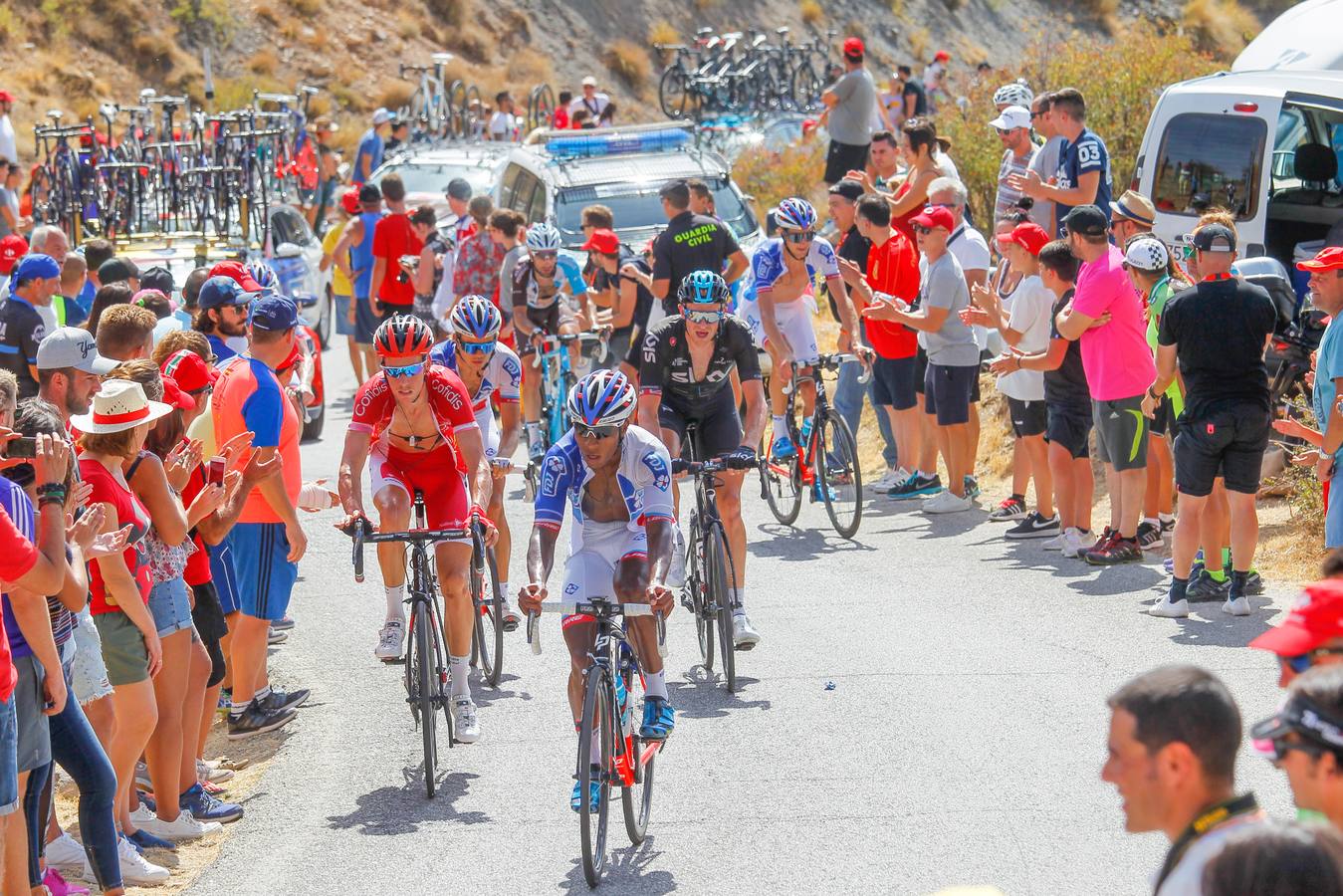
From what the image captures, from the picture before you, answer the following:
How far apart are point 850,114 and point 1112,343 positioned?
28.8ft

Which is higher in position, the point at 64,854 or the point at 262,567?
the point at 262,567

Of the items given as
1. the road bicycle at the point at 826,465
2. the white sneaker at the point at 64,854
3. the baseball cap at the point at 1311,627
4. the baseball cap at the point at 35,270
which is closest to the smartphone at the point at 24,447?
the white sneaker at the point at 64,854

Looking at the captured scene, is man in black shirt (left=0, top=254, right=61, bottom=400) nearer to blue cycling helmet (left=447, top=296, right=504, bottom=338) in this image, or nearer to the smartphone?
blue cycling helmet (left=447, top=296, right=504, bottom=338)

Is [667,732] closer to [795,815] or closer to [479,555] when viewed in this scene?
[795,815]

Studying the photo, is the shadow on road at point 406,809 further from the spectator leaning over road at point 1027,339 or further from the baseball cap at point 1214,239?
the spectator leaning over road at point 1027,339

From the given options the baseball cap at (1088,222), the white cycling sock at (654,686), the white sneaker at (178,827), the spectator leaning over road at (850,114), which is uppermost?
the spectator leaning over road at (850,114)

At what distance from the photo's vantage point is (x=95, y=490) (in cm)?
693

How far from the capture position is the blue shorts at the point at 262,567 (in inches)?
349

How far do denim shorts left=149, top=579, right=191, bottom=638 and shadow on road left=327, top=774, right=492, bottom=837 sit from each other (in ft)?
3.65

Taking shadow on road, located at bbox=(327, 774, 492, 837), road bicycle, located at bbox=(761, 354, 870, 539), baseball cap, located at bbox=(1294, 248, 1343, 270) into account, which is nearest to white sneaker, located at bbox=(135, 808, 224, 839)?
shadow on road, located at bbox=(327, 774, 492, 837)

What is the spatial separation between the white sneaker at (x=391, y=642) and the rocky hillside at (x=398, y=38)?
109 ft

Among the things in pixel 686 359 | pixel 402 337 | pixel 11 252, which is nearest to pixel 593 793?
pixel 402 337

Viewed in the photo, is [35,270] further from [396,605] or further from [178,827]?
[178,827]

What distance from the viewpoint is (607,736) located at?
6.87 m
